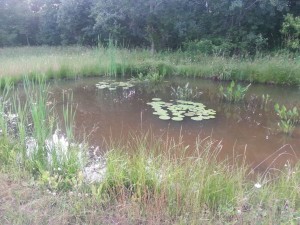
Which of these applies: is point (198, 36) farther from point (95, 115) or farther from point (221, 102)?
point (95, 115)

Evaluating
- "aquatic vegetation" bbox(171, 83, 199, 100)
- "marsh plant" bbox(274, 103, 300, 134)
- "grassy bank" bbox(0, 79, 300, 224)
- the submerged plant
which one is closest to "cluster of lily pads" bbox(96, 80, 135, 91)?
the submerged plant

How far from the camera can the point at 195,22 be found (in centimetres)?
1180

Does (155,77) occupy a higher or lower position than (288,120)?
higher

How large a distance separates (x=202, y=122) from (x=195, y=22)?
7854 mm

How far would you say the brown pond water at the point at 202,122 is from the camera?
3979 mm

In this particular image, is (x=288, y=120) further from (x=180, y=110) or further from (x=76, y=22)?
(x=76, y=22)

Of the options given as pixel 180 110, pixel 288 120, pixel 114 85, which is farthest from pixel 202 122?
pixel 114 85

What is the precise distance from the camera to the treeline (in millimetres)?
10844

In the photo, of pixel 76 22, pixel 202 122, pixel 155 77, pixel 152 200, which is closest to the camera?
pixel 152 200

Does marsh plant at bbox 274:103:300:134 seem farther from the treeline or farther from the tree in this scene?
the tree

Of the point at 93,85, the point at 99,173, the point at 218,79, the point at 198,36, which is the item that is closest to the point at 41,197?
the point at 99,173

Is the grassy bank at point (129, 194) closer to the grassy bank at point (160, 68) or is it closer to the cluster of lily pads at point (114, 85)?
the cluster of lily pads at point (114, 85)

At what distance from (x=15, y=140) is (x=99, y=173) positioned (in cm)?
121

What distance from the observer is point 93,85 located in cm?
746
